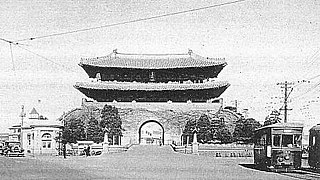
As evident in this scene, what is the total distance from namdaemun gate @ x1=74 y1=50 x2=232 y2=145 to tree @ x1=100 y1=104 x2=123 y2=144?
3.95 metres

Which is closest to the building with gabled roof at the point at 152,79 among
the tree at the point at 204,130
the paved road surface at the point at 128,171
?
the tree at the point at 204,130

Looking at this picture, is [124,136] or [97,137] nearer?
[97,137]

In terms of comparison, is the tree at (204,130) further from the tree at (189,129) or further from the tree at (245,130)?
the tree at (245,130)

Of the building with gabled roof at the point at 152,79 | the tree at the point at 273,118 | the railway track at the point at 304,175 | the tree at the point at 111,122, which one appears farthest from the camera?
the building with gabled roof at the point at 152,79

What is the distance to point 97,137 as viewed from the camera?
52312 mm

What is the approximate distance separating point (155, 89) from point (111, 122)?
309 inches

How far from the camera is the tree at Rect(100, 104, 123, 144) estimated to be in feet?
177

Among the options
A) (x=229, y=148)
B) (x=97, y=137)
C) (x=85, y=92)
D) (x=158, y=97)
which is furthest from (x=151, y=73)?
(x=229, y=148)

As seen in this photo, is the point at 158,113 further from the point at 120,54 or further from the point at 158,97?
the point at 120,54

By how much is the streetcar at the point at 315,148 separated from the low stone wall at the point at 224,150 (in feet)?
65.4

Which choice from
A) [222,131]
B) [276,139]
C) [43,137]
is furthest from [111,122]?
[276,139]

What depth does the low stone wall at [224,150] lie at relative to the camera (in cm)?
4809

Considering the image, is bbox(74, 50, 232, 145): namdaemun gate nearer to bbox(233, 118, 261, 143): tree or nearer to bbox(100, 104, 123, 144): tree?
bbox(100, 104, 123, 144): tree

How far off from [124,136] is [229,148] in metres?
14.1
